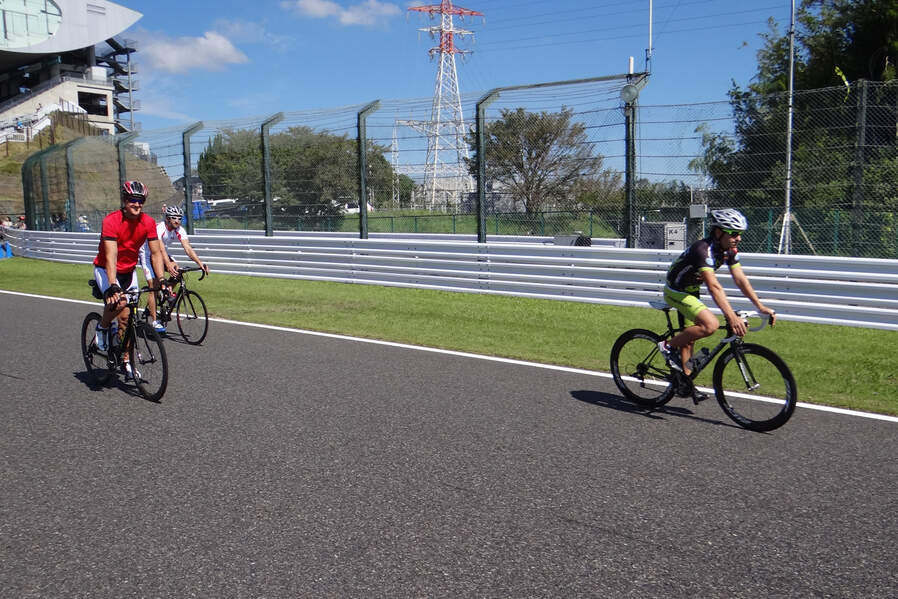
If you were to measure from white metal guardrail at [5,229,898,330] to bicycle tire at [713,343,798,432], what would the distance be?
4409 mm

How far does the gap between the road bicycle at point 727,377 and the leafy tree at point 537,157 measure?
6956mm

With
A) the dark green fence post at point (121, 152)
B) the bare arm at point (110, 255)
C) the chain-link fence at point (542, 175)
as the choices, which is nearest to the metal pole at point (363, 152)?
the chain-link fence at point (542, 175)

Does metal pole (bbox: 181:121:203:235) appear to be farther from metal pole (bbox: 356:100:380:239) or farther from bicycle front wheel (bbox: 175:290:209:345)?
bicycle front wheel (bbox: 175:290:209:345)

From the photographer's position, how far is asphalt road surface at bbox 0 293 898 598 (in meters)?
3.71

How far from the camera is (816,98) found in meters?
11.6

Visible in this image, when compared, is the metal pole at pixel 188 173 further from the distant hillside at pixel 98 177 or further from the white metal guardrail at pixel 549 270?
the white metal guardrail at pixel 549 270

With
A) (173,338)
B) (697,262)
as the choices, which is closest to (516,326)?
(173,338)

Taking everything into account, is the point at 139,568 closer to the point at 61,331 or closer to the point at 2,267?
the point at 61,331

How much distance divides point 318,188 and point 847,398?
13319 mm

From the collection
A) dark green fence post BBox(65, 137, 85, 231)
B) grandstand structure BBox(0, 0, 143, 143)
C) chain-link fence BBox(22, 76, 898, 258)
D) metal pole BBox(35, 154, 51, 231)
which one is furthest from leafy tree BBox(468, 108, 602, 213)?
grandstand structure BBox(0, 0, 143, 143)

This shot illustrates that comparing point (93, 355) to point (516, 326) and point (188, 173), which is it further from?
point (188, 173)

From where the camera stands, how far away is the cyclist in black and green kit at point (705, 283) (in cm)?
622

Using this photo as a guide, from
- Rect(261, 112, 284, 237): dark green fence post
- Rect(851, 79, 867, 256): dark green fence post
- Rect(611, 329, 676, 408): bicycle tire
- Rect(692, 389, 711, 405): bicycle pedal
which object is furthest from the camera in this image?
Rect(261, 112, 284, 237): dark green fence post

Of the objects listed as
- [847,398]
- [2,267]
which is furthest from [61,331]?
[2,267]
